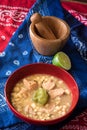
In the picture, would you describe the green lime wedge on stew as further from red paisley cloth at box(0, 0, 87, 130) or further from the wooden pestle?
red paisley cloth at box(0, 0, 87, 130)

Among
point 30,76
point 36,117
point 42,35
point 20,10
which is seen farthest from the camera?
point 20,10

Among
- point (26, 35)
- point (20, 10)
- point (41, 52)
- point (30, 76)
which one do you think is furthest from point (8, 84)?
point (20, 10)

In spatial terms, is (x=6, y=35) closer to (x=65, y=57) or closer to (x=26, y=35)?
(x=26, y=35)

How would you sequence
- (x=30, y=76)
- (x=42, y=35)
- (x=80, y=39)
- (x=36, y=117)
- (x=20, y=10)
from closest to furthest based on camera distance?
(x=36, y=117)
(x=30, y=76)
(x=42, y=35)
(x=80, y=39)
(x=20, y=10)

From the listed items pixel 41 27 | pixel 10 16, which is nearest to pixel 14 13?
pixel 10 16

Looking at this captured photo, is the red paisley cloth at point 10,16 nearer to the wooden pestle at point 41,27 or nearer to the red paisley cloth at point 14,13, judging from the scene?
the red paisley cloth at point 14,13

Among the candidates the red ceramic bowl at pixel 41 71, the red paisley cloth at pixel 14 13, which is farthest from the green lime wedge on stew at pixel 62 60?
the red paisley cloth at pixel 14 13
